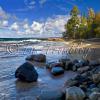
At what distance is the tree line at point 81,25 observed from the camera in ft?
299

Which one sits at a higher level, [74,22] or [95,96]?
[74,22]

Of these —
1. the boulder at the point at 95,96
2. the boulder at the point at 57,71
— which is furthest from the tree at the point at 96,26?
the boulder at the point at 95,96

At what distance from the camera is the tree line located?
299 ft

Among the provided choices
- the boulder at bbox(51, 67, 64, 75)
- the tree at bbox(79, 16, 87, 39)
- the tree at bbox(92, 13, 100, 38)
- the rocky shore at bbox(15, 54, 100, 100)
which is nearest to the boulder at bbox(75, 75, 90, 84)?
the rocky shore at bbox(15, 54, 100, 100)

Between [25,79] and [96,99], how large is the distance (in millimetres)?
5779

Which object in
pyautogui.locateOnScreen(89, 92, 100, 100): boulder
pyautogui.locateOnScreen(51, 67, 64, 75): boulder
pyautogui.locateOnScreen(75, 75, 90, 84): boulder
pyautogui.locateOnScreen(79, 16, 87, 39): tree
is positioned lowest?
pyautogui.locateOnScreen(51, 67, 64, 75): boulder

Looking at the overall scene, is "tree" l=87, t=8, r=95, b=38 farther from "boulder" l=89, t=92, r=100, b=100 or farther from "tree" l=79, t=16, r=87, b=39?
"boulder" l=89, t=92, r=100, b=100

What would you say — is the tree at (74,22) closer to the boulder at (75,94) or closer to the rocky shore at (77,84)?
the rocky shore at (77,84)

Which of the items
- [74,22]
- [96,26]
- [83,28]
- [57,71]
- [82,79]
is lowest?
[57,71]

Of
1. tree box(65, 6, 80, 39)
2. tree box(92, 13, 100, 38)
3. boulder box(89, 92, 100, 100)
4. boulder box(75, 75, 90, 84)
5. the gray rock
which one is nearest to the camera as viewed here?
boulder box(89, 92, 100, 100)

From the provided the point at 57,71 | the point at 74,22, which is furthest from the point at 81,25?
the point at 57,71

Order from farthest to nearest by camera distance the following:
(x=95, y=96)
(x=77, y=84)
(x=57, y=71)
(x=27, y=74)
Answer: (x=57, y=71) < (x=27, y=74) < (x=77, y=84) < (x=95, y=96)

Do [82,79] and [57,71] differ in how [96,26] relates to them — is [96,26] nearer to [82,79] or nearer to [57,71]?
[57,71]

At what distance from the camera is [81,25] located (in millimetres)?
98375
